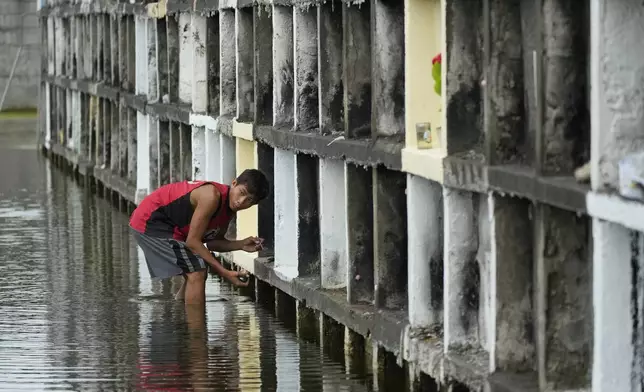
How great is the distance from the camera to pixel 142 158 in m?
21.2

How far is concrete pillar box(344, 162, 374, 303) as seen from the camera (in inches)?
439

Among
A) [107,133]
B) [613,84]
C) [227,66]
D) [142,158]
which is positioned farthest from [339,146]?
[107,133]

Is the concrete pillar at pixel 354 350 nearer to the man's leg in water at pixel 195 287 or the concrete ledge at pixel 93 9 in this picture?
the man's leg in water at pixel 195 287

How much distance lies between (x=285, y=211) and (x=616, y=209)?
6.33 m

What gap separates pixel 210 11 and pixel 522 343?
8485mm

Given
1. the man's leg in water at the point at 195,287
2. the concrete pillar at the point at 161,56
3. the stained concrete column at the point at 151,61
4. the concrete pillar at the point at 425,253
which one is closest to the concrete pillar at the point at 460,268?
the concrete pillar at the point at 425,253

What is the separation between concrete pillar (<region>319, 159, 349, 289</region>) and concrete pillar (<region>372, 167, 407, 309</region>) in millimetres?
1261

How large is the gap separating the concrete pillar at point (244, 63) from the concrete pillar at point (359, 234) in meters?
3.69

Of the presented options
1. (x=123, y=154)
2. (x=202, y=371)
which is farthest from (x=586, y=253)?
(x=123, y=154)

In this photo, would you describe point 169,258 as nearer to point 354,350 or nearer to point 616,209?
point 354,350

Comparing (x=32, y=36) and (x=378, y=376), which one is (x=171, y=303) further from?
(x=32, y=36)

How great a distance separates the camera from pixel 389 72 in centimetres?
1073

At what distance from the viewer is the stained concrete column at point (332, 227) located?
11.9 meters

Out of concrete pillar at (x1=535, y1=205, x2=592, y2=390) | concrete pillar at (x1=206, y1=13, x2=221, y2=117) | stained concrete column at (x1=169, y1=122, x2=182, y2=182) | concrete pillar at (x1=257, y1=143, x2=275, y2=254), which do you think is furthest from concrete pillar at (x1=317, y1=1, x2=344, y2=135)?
stained concrete column at (x1=169, y1=122, x2=182, y2=182)
